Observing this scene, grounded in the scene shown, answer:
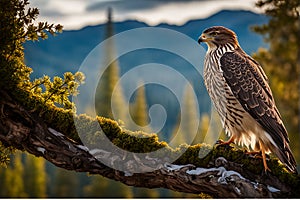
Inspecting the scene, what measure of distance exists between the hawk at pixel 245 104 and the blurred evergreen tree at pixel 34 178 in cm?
613

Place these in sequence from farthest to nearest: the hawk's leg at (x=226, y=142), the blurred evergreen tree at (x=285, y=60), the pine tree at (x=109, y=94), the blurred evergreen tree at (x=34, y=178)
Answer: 1. the blurred evergreen tree at (x=34, y=178)
2. the pine tree at (x=109, y=94)
3. the blurred evergreen tree at (x=285, y=60)
4. the hawk's leg at (x=226, y=142)

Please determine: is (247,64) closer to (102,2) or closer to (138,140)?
(138,140)

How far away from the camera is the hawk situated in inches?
109

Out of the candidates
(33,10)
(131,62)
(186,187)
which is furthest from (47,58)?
(186,187)

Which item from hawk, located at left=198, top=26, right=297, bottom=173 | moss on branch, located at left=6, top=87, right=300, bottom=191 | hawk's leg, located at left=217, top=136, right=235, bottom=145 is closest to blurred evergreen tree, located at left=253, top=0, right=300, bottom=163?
hawk, located at left=198, top=26, right=297, bottom=173

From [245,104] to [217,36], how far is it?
1.64 ft

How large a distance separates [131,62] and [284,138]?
8.72 ft

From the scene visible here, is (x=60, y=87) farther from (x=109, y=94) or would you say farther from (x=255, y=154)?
(x=109, y=94)

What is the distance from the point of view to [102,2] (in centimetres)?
416

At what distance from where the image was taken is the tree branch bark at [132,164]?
2625 mm

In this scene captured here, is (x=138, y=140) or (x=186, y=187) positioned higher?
(x=138, y=140)

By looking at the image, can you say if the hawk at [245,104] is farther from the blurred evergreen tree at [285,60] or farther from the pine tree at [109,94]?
the pine tree at [109,94]

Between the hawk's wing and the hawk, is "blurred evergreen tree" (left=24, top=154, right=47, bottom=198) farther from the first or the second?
the hawk's wing

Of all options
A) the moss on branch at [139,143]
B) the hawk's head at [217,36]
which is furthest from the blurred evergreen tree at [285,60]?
the moss on branch at [139,143]
